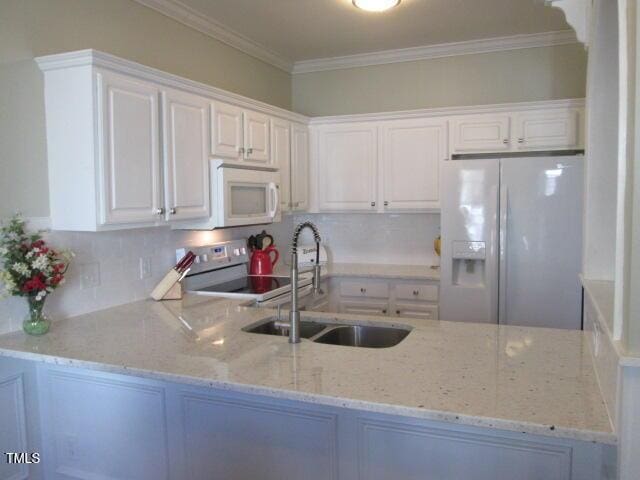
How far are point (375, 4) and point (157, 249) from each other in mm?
1901

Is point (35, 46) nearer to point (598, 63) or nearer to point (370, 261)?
point (598, 63)

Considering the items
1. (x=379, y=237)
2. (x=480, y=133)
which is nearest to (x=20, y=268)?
(x=379, y=237)

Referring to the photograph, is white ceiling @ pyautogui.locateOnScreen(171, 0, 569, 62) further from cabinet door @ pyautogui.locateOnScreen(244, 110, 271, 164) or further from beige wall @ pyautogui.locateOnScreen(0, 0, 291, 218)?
cabinet door @ pyautogui.locateOnScreen(244, 110, 271, 164)

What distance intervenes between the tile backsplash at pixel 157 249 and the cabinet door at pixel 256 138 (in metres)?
0.59

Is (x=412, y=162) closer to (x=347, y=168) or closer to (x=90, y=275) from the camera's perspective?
(x=347, y=168)

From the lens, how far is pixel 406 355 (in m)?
1.84

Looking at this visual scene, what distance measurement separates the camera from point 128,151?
2402mm

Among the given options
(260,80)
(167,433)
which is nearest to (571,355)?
(167,433)

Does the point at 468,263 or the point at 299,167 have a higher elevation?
the point at 299,167

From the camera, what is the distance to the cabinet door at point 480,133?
3725 millimetres

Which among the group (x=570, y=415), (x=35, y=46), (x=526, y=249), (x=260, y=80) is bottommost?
(x=570, y=415)

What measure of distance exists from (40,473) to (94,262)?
97cm

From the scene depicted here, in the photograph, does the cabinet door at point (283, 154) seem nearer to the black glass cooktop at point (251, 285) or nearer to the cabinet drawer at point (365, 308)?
the black glass cooktop at point (251, 285)

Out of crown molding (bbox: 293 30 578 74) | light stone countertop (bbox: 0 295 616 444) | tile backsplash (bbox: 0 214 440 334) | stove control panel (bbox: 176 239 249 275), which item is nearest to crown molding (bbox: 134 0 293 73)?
crown molding (bbox: 293 30 578 74)
